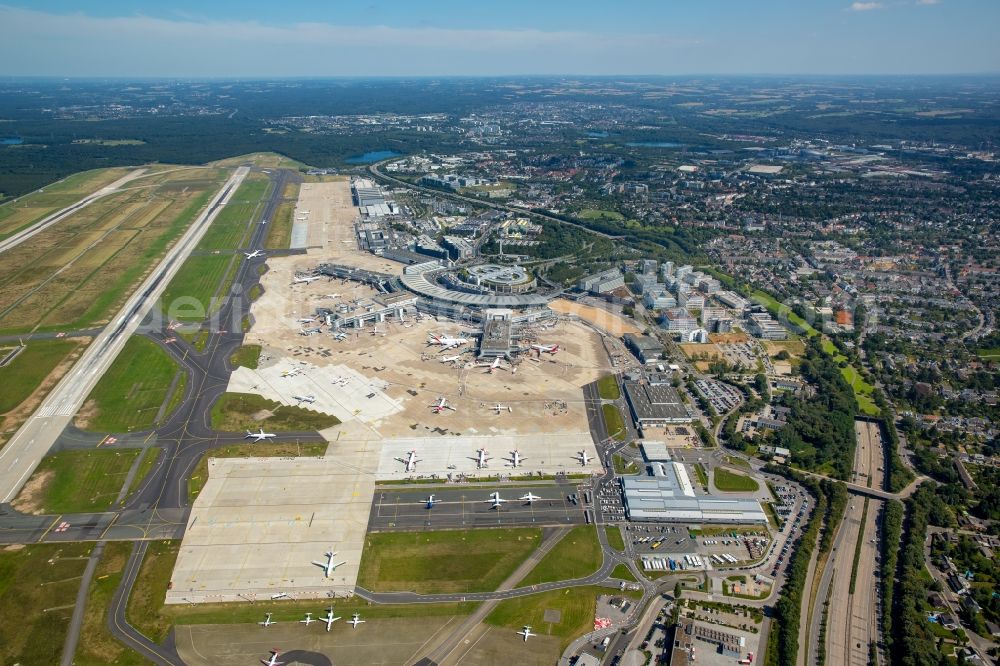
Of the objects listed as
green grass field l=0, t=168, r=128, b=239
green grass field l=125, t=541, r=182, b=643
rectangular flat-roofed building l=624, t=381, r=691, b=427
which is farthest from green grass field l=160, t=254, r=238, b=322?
rectangular flat-roofed building l=624, t=381, r=691, b=427

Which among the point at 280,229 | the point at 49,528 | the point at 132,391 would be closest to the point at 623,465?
the point at 49,528

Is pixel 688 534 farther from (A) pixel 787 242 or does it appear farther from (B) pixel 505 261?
(A) pixel 787 242

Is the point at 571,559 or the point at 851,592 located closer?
the point at 851,592

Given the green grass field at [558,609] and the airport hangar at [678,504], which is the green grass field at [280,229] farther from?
the green grass field at [558,609]

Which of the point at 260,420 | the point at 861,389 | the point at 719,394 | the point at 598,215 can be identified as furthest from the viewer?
the point at 598,215

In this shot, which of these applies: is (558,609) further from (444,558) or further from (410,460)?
(410,460)

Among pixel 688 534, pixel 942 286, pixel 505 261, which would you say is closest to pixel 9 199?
pixel 505 261

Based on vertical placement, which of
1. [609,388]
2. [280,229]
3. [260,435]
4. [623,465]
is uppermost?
[280,229]
